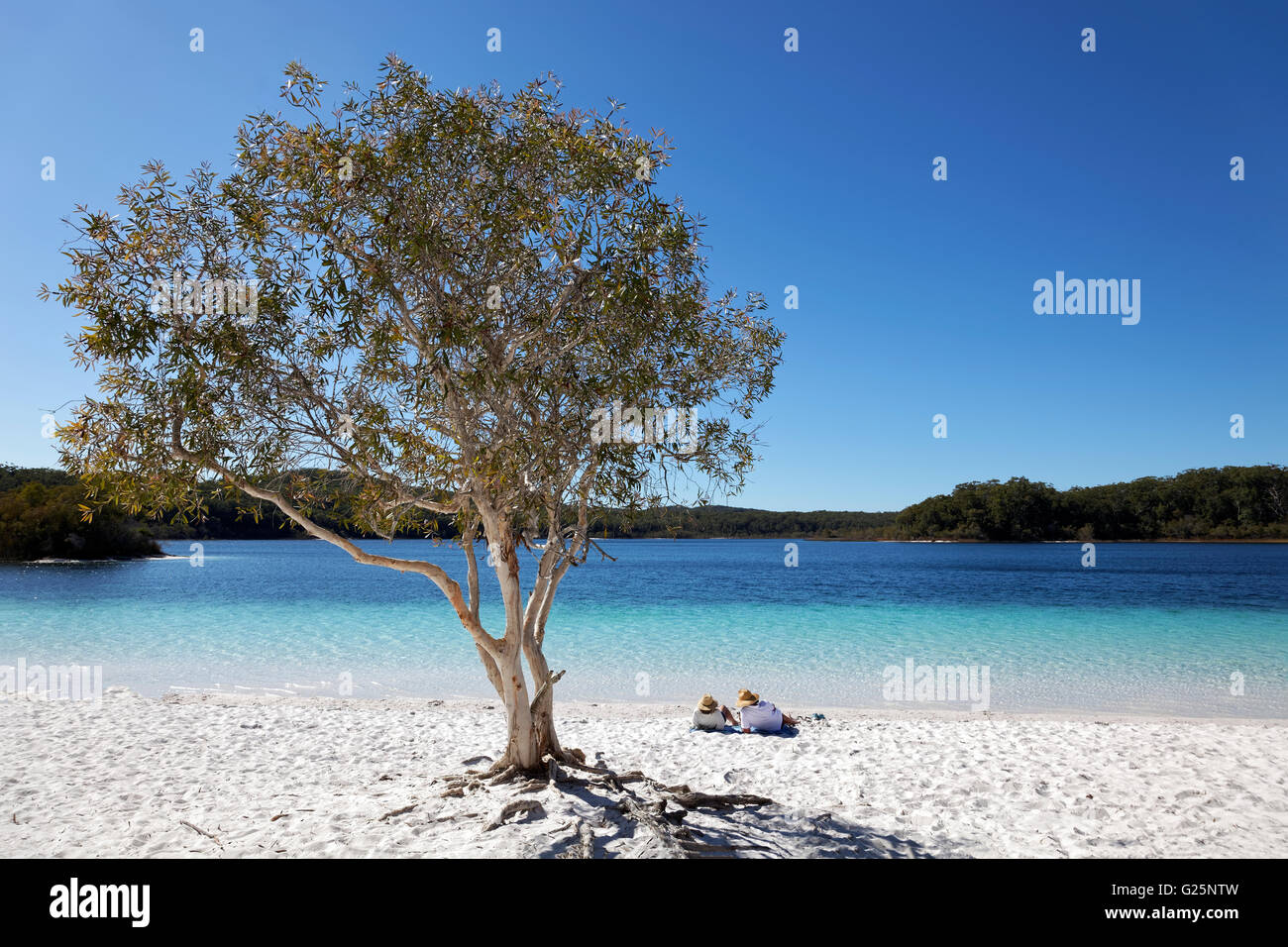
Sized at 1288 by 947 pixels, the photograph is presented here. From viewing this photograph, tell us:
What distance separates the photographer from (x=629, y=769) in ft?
28.9

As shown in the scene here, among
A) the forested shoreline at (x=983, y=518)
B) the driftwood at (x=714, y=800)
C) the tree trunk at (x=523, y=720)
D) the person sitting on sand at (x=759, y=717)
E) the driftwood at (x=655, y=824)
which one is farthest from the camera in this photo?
the forested shoreline at (x=983, y=518)

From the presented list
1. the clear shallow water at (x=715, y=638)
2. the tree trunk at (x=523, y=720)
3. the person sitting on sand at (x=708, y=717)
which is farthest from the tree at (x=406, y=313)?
the clear shallow water at (x=715, y=638)

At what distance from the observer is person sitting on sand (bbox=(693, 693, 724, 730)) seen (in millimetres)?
10953

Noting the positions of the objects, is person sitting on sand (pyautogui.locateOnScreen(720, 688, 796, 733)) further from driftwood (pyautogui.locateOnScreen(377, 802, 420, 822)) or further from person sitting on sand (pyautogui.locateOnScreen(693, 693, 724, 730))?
driftwood (pyautogui.locateOnScreen(377, 802, 420, 822))

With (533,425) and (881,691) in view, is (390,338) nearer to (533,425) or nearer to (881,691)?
(533,425)

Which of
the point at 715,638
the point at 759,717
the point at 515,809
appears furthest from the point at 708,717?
the point at 715,638

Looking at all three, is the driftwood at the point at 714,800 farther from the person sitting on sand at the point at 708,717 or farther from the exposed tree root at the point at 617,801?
the person sitting on sand at the point at 708,717

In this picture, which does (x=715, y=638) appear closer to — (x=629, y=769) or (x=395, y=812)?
(x=629, y=769)

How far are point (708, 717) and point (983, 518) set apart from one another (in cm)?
10763

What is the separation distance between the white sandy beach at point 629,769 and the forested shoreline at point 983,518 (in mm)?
49536

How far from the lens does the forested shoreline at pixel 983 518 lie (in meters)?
58.5

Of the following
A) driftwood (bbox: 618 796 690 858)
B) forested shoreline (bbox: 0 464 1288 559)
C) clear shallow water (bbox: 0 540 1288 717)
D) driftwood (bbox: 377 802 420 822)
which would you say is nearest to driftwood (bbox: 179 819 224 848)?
driftwood (bbox: 377 802 420 822)
